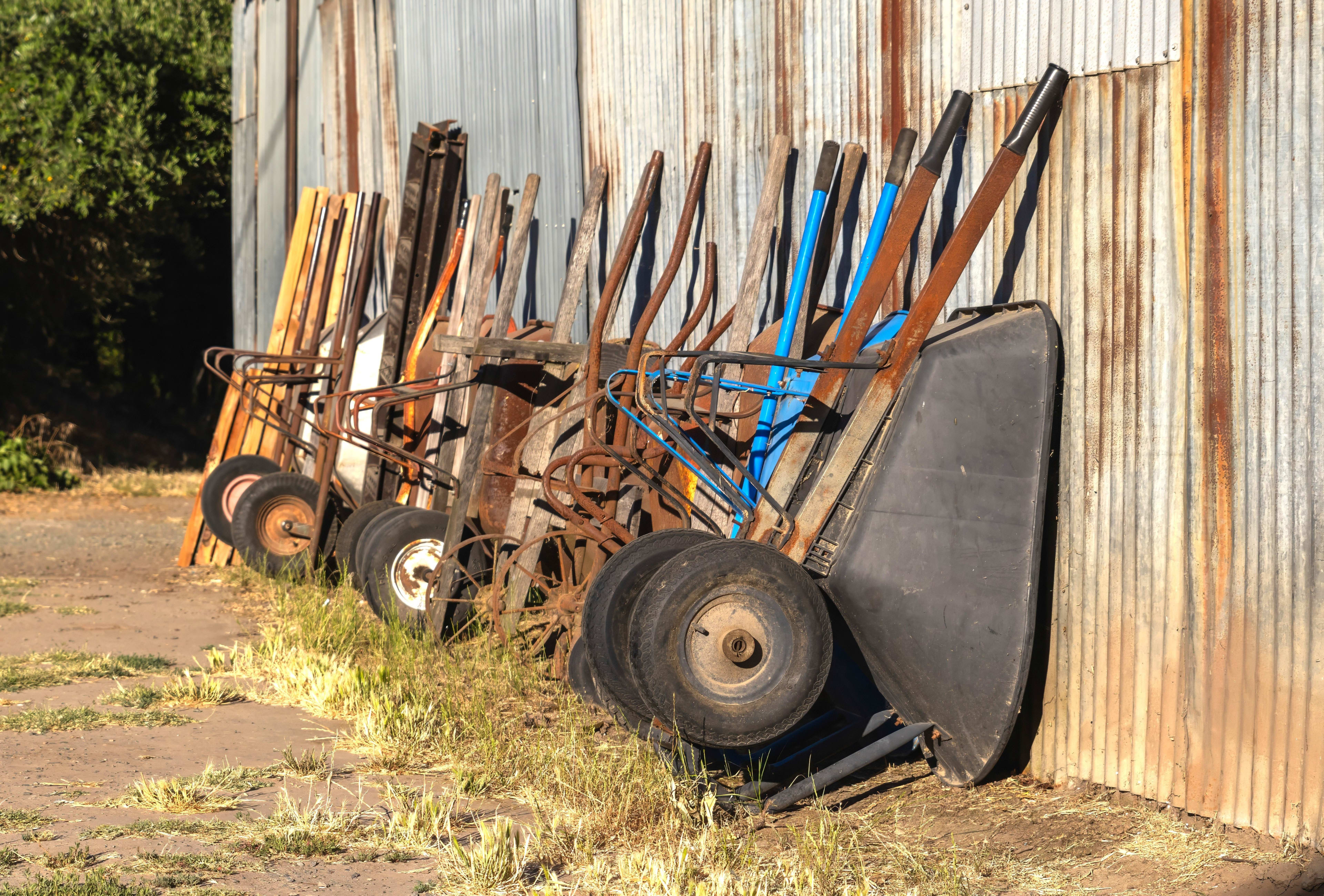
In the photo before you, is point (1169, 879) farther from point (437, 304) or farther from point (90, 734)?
point (437, 304)

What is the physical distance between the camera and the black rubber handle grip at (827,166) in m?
4.68

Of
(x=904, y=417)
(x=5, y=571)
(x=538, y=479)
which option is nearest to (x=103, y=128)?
(x=5, y=571)

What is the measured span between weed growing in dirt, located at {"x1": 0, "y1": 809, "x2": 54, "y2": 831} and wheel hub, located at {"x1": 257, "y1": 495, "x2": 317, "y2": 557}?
13.5 feet

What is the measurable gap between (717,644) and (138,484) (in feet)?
41.1

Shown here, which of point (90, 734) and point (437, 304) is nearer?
point (90, 734)

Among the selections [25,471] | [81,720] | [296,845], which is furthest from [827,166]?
[25,471]

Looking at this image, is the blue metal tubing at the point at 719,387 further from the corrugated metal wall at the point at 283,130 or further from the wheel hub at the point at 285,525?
the corrugated metal wall at the point at 283,130

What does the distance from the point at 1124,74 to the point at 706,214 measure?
2.26 metres

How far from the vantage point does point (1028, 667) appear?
3.78 m

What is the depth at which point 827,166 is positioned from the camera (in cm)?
470

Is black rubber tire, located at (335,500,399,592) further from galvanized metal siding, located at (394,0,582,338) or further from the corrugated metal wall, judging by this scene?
the corrugated metal wall

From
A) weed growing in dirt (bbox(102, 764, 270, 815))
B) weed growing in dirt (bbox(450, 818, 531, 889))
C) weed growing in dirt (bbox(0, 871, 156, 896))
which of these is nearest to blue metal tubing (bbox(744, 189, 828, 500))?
weed growing in dirt (bbox(450, 818, 531, 889))

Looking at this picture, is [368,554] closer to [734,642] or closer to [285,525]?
[285,525]

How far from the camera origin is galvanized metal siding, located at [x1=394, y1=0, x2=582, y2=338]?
675 cm
